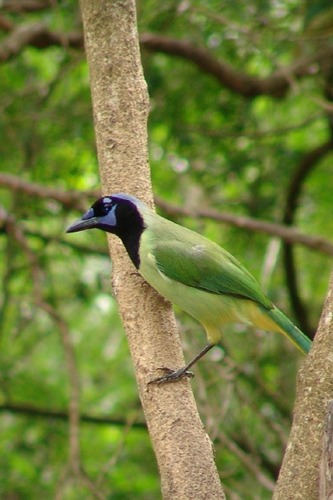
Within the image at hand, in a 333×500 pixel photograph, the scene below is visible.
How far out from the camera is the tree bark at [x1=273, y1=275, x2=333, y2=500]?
8.02 ft

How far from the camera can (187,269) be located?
3676mm

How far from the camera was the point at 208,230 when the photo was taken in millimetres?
8070

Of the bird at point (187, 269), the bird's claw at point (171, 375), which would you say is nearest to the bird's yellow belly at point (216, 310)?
the bird at point (187, 269)

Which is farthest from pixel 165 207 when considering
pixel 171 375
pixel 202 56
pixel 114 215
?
pixel 171 375

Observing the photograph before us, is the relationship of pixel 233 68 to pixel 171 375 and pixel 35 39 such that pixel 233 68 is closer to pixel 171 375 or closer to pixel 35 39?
pixel 35 39

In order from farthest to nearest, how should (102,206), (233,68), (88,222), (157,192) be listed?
1. (157,192)
2. (233,68)
3. (88,222)
4. (102,206)

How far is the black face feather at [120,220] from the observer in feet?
11.0

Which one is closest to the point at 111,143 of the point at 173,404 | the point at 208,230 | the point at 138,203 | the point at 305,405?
the point at 138,203

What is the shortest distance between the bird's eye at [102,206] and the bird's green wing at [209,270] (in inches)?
9.2

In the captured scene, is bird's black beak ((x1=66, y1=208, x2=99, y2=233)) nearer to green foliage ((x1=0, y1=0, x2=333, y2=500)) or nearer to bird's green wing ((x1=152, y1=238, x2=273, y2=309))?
bird's green wing ((x1=152, y1=238, x2=273, y2=309))

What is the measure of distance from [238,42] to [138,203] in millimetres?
3883

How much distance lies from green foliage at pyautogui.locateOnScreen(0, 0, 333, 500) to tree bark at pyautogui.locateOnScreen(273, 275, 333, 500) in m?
3.31

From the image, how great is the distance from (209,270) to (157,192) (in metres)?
4.23

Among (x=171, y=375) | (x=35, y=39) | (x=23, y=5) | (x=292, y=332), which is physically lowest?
(x=171, y=375)
